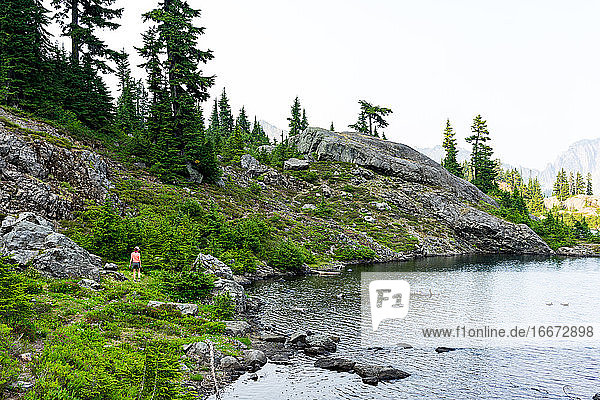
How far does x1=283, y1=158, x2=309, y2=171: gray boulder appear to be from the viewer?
9669cm

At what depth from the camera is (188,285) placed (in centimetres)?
3014

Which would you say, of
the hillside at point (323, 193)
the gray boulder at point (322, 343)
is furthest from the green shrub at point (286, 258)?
the gray boulder at point (322, 343)

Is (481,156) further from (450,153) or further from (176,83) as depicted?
(176,83)

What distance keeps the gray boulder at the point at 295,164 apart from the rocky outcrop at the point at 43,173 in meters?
55.9

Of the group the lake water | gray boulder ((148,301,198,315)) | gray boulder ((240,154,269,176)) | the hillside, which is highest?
gray boulder ((240,154,269,176))

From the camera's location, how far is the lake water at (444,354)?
1975 centimetres

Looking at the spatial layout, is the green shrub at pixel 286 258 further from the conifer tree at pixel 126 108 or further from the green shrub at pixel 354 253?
the conifer tree at pixel 126 108

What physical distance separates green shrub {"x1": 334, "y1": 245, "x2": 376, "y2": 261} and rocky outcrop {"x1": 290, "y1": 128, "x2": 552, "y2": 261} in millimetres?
7658

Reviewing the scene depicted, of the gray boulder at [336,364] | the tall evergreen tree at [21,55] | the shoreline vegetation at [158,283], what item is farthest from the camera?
the tall evergreen tree at [21,55]

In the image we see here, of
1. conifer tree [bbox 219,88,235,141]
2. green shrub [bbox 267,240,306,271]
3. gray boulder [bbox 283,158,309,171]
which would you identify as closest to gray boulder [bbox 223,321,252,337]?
green shrub [bbox 267,240,306,271]

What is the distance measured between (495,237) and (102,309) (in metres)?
88.3

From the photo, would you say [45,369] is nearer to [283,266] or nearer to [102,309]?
[102,309]

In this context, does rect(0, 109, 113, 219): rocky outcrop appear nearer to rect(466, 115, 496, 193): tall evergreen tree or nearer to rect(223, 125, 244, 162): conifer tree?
rect(223, 125, 244, 162): conifer tree

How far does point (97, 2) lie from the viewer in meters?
60.4
